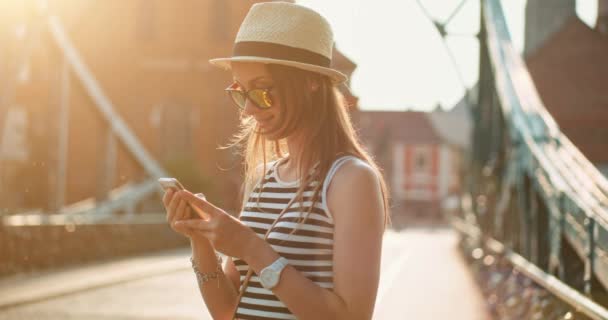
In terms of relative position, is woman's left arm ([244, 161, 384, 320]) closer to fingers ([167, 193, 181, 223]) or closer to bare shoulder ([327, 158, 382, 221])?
bare shoulder ([327, 158, 382, 221])

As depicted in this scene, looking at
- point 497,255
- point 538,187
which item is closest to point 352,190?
point 538,187

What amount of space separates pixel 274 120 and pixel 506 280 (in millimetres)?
8388

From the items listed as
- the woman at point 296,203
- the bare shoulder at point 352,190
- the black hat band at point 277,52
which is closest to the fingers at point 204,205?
the woman at point 296,203

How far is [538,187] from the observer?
7160 millimetres

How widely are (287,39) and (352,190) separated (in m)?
0.36

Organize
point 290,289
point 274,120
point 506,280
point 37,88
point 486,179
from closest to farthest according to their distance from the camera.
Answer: point 290,289 → point 274,120 → point 506,280 → point 486,179 → point 37,88

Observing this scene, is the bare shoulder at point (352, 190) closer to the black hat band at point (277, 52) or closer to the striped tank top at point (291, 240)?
the striped tank top at point (291, 240)

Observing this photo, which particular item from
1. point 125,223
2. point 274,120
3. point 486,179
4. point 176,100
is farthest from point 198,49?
point 274,120

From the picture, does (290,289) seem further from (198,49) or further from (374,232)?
(198,49)

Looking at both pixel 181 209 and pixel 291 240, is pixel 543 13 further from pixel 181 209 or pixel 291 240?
pixel 181 209

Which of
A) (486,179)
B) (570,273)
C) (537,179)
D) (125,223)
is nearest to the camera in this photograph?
(570,273)

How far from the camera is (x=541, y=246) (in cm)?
752

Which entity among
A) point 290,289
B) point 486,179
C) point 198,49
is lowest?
point 198,49

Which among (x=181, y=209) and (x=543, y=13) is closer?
(x=181, y=209)
